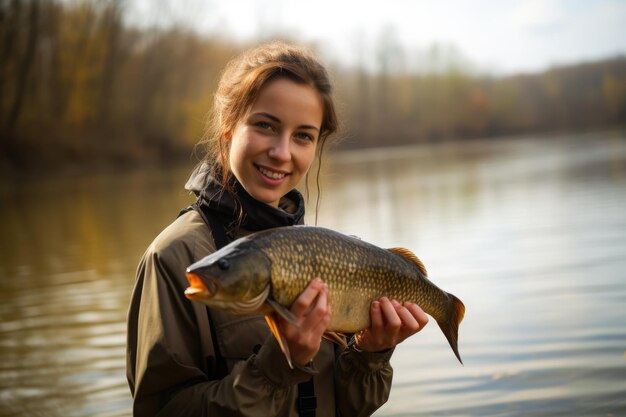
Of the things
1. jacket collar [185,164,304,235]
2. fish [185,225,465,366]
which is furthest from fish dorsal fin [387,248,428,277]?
jacket collar [185,164,304,235]

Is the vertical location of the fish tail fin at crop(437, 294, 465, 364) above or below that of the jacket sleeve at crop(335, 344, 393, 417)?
above

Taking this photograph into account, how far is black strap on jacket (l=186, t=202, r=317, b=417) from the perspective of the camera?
95.2 inches

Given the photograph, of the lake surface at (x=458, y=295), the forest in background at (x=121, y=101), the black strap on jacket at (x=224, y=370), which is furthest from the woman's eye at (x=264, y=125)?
the forest in background at (x=121, y=101)

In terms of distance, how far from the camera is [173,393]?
2289mm

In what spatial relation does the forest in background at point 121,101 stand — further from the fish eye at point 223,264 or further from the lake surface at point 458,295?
the fish eye at point 223,264

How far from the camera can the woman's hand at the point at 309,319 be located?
210 centimetres

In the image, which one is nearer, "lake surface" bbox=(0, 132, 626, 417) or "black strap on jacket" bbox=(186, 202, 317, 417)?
"black strap on jacket" bbox=(186, 202, 317, 417)

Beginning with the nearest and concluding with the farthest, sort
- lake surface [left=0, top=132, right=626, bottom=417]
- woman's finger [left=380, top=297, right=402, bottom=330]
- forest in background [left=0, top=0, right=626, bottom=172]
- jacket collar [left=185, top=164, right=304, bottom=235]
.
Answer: woman's finger [left=380, top=297, right=402, bottom=330], jacket collar [left=185, top=164, right=304, bottom=235], lake surface [left=0, top=132, right=626, bottom=417], forest in background [left=0, top=0, right=626, bottom=172]

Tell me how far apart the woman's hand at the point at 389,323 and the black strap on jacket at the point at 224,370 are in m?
0.27

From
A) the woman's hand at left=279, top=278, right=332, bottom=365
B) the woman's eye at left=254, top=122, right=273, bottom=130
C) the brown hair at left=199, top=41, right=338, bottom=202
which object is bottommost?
the woman's hand at left=279, top=278, right=332, bottom=365

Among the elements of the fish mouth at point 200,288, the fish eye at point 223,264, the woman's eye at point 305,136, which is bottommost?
the fish mouth at point 200,288

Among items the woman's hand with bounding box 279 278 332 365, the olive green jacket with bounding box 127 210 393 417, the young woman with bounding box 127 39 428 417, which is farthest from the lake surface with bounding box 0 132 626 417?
the woman's hand with bounding box 279 278 332 365

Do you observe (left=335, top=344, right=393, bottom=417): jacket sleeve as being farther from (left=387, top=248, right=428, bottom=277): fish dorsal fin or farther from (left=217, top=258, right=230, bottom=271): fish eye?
(left=217, top=258, right=230, bottom=271): fish eye

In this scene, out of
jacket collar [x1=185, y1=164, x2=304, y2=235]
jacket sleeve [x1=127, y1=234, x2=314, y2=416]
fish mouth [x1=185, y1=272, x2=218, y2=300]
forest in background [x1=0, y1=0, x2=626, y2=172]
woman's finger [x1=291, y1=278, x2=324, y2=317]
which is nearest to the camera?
fish mouth [x1=185, y1=272, x2=218, y2=300]
